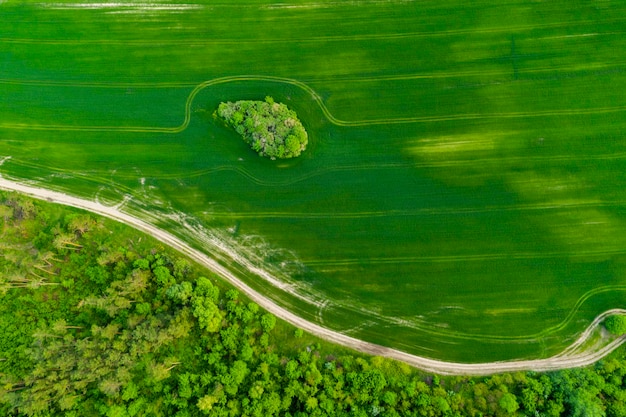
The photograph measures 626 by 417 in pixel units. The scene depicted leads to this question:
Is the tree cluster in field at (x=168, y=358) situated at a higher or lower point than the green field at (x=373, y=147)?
lower

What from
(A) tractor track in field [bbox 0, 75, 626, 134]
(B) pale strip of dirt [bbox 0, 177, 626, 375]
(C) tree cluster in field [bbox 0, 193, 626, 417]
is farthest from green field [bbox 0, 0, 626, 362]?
(C) tree cluster in field [bbox 0, 193, 626, 417]

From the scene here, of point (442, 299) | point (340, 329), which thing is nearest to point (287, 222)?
point (340, 329)

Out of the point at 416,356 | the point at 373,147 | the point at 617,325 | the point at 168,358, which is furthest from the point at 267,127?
the point at 617,325

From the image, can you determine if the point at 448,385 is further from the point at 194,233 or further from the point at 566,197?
the point at 194,233

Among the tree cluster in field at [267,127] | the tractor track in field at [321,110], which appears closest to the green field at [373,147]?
the tractor track in field at [321,110]

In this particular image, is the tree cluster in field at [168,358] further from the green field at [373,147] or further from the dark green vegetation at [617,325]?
the green field at [373,147]
